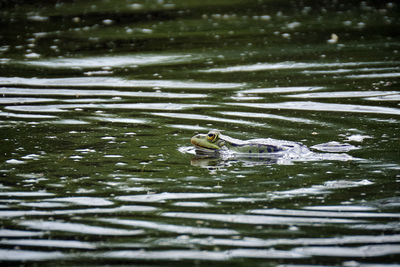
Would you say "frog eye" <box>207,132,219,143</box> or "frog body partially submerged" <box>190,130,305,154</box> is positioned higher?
"frog eye" <box>207,132,219,143</box>

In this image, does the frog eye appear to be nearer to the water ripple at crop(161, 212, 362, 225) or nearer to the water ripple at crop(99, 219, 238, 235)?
the water ripple at crop(161, 212, 362, 225)

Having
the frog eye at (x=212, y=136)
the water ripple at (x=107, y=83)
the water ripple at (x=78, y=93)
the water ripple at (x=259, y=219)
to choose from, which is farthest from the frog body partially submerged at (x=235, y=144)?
the water ripple at (x=107, y=83)

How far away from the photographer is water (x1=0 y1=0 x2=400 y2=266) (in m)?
4.82

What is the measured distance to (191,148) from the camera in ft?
24.3

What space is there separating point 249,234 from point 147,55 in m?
9.06

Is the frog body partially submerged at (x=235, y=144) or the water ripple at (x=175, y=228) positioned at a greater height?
the frog body partially submerged at (x=235, y=144)

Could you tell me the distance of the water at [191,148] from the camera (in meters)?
4.82

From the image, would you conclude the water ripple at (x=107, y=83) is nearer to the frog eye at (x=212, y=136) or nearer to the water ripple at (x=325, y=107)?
the water ripple at (x=325, y=107)

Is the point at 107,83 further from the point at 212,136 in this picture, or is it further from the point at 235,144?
the point at 235,144

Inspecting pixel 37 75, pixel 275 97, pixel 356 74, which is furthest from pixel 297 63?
pixel 37 75

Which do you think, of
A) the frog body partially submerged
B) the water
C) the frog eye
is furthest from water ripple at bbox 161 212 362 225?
the frog eye

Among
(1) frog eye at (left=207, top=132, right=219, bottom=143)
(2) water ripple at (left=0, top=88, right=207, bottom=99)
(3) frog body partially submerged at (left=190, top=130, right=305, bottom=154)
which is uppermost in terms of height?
(2) water ripple at (left=0, top=88, right=207, bottom=99)

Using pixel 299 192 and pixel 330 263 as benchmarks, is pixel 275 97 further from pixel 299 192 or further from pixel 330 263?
pixel 330 263

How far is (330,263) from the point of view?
4.40 m
